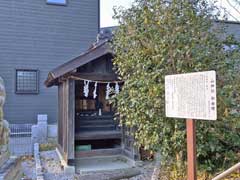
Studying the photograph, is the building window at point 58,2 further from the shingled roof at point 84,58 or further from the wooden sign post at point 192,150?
the wooden sign post at point 192,150

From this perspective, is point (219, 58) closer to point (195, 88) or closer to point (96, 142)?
point (195, 88)

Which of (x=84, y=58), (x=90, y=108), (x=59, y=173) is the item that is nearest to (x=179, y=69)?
(x=84, y=58)

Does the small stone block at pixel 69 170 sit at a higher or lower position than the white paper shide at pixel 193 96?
lower

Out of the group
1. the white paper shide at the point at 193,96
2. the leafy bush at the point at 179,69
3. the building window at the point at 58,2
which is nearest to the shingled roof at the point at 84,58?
the leafy bush at the point at 179,69

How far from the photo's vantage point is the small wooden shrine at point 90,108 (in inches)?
296

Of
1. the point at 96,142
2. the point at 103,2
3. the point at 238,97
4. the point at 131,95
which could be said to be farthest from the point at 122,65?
the point at 103,2

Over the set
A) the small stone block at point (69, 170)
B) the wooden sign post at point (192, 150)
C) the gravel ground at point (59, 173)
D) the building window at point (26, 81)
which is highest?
the building window at point (26, 81)

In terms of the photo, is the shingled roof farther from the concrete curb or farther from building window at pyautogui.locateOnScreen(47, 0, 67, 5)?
building window at pyautogui.locateOnScreen(47, 0, 67, 5)

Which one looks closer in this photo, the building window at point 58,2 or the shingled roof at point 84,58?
the shingled roof at point 84,58

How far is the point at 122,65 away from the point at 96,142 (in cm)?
498

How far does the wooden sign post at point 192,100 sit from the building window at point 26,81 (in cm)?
1050

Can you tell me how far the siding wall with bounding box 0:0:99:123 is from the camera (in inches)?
500

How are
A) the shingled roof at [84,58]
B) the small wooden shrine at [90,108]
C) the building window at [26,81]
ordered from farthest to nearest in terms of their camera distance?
the building window at [26,81]
the small wooden shrine at [90,108]
the shingled roof at [84,58]

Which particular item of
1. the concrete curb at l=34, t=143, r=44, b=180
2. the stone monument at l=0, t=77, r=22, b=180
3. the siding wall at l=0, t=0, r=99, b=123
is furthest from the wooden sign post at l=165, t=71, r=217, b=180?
the siding wall at l=0, t=0, r=99, b=123
